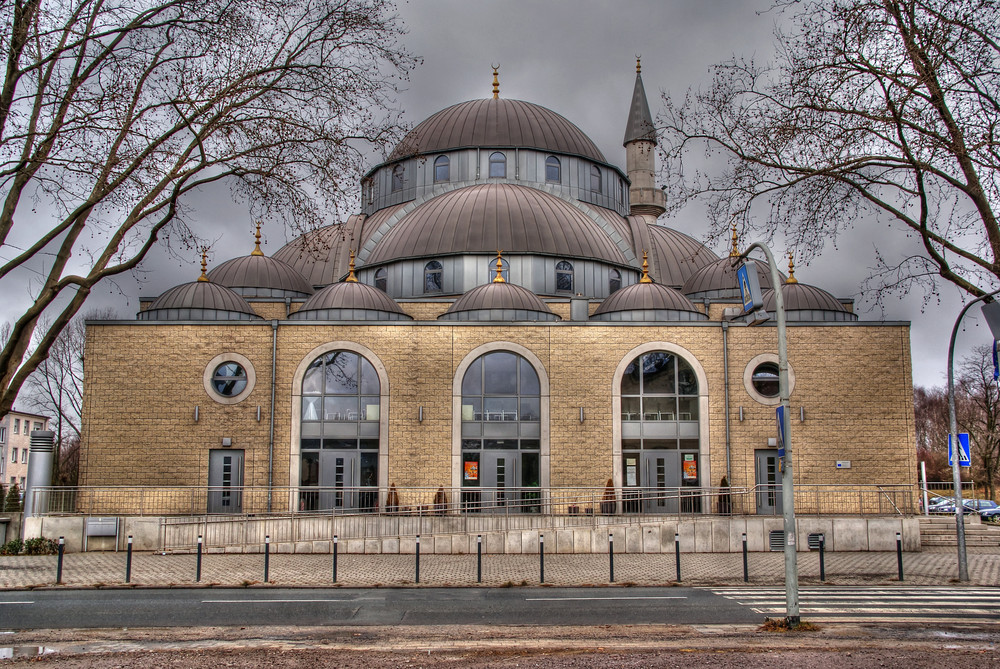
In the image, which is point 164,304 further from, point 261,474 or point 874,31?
point 874,31

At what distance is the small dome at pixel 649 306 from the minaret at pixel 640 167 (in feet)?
89.2

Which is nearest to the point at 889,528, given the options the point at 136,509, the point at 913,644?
the point at 913,644

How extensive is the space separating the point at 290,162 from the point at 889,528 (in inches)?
748

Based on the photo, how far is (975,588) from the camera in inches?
730

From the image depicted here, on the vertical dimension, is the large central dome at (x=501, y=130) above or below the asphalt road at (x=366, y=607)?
above

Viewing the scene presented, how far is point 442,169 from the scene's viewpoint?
153 feet

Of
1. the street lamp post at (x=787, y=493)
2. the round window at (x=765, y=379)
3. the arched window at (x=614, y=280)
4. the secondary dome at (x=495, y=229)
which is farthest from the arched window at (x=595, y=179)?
the street lamp post at (x=787, y=493)

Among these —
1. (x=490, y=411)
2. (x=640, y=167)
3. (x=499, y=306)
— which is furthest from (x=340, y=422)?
(x=640, y=167)

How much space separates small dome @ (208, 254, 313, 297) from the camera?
40.4 m

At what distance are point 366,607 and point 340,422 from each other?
15.3 m

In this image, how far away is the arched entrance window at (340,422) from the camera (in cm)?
3031

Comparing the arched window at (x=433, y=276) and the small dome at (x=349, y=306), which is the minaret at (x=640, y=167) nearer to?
the arched window at (x=433, y=276)

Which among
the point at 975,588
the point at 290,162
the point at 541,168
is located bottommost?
the point at 975,588

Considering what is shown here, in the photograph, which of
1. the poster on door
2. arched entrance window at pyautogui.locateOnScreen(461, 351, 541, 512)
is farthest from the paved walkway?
arched entrance window at pyautogui.locateOnScreen(461, 351, 541, 512)
